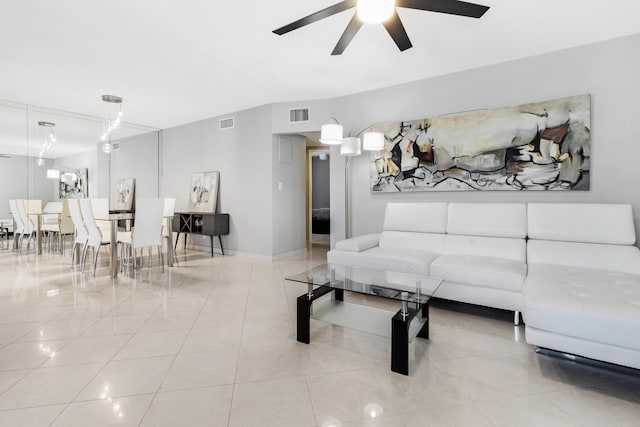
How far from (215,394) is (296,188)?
4305mm

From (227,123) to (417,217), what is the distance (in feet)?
13.1

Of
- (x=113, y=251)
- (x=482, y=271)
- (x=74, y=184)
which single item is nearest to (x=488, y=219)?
(x=482, y=271)

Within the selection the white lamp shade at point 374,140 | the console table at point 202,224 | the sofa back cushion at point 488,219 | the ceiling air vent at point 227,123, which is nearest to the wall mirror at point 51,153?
the console table at point 202,224

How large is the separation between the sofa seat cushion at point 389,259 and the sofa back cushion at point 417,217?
378 millimetres

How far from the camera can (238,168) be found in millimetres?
5652

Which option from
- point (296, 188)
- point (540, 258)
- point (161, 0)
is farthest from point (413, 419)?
point (296, 188)

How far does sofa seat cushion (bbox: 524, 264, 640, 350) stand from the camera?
160 centimetres

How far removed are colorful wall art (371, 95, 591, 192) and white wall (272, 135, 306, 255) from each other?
1.74 meters

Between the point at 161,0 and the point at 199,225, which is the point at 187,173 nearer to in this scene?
the point at 199,225

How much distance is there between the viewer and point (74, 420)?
1422 millimetres

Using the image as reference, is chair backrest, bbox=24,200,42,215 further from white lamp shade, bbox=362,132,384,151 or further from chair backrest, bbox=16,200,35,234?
white lamp shade, bbox=362,132,384,151

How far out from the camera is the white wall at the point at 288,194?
17.4 ft

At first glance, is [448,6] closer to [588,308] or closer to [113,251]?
[588,308]

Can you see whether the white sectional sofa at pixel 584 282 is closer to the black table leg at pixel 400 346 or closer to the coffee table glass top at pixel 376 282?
the coffee table glass top at pixel 376 282
